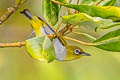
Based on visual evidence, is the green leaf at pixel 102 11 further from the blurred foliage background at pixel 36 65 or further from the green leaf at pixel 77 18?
the blurred foliage background at pixel 36 65

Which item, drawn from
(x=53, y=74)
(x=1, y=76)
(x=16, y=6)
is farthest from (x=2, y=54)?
(x=16, y=6)

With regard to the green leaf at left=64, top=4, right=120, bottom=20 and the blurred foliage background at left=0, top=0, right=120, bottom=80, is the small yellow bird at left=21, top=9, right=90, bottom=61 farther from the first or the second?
the blurred foliage background at left=0, top=0, right=120, bottom=80

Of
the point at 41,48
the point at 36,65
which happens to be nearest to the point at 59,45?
the point at 41,48

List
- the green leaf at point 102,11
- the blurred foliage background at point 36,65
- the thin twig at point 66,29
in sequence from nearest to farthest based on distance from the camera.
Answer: the green leaf at point 102,11, the thin twig at point 66,29, the blurred foliage background at point 36,65

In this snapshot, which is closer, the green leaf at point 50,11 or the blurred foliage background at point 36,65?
the green leaf at point 50,11

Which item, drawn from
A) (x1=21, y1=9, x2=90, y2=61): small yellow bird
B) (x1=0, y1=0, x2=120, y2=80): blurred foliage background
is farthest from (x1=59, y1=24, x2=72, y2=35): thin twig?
(x1=0, y1=0, x2=120, y2=80): blurred foliage background

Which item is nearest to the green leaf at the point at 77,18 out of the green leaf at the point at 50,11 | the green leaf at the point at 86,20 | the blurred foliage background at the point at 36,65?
the green leaf at the point at 86,20

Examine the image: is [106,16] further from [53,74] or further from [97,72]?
[97,72]

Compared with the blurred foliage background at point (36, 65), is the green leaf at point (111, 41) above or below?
above
